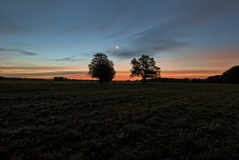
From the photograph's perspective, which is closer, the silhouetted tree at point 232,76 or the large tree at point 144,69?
the large tree at point 144,69

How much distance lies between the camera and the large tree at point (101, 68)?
→ 73.8m

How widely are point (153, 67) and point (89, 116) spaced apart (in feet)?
234

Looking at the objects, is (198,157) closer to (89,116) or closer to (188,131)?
(188,131)

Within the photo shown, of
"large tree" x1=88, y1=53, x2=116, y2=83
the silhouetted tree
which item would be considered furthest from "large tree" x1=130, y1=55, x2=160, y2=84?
the silhouetted tree

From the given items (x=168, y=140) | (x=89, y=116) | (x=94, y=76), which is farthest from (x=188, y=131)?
(x=94, y=76)

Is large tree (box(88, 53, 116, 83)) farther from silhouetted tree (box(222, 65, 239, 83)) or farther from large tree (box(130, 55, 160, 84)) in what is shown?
silhouetted tree (box(222, 65, 239, 83))

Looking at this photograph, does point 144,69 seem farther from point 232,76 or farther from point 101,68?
point 232,76

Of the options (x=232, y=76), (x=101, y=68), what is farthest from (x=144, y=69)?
(x=232, y=76)

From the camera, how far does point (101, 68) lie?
73.8 metres

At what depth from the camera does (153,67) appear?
265ft

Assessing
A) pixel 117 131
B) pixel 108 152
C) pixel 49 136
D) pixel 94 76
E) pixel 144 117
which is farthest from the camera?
pixel 94 76

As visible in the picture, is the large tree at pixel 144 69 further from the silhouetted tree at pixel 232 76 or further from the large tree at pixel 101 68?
the silhouetted tree at pixel 232 76

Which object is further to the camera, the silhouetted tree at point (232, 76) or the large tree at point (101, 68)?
the silhouetted tree at point (232, 76)

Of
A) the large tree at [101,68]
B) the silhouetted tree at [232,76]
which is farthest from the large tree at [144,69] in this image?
the silhouetted tree at [232,76]
